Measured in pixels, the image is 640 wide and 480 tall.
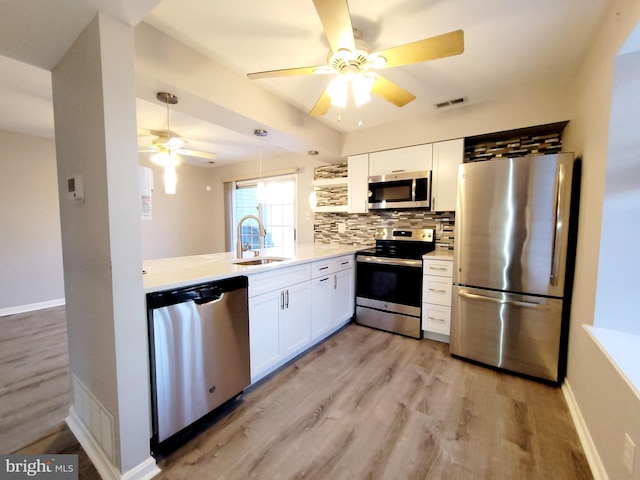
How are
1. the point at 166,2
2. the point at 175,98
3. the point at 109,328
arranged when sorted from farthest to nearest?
the point at 175,98
the point at 166,2
the point at 109,328

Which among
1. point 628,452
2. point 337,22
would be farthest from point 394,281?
point 337,22

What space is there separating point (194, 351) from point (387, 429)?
3.98ft

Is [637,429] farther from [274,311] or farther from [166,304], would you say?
[166,304]

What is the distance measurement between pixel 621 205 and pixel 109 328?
2587 mm

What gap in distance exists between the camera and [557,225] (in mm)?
1882

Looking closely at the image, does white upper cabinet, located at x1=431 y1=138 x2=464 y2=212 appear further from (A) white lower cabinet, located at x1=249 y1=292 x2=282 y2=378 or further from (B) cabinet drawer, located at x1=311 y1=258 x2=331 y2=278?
(A) white lower cabinet, located at x1=249 y1=292 x2=282 y2=378

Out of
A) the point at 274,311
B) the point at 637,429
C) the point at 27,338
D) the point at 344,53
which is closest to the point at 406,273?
the point at 274,311

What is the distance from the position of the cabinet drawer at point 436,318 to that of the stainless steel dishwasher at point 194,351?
1.82 meters

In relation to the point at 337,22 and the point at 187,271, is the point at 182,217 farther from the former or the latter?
the point at 337,22

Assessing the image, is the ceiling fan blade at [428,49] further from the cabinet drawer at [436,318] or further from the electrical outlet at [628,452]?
the cabinet drawer at [436,318]

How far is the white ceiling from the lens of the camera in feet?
3.84

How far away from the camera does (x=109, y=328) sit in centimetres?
117

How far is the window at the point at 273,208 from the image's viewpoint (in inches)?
174

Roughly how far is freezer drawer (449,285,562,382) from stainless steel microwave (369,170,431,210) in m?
1.01
